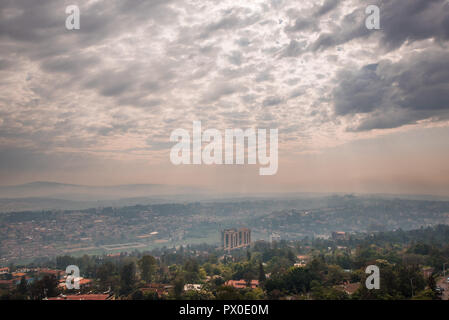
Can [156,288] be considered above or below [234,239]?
above

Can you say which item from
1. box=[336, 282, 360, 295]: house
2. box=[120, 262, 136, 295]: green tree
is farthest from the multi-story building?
box=[336, 282, 360, 295]: house

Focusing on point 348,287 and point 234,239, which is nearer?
point 348,287

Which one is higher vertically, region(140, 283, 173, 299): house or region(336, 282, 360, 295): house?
region(336, 282, 360, 295): house

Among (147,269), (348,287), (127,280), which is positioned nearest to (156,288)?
(127,280)

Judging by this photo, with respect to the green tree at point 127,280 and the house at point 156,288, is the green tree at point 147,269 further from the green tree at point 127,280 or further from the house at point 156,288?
the green tree at point 127,280

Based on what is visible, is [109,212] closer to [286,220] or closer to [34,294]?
[286,220]

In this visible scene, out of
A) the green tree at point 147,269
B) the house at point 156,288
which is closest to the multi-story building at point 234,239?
the green tree at point 147,269

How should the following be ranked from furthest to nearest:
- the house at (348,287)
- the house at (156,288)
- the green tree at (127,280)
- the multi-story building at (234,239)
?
the multi-story building at (234,239) < the green tree at (127,280) < the house at (156,288) < the house at (348,287)

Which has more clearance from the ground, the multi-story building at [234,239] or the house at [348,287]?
the house at [348,287]

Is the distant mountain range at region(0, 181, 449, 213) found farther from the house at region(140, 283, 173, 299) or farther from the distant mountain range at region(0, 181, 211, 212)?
the house at region(140, 283, 173, 299)

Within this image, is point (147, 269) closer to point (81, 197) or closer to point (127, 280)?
point (127, 280)
